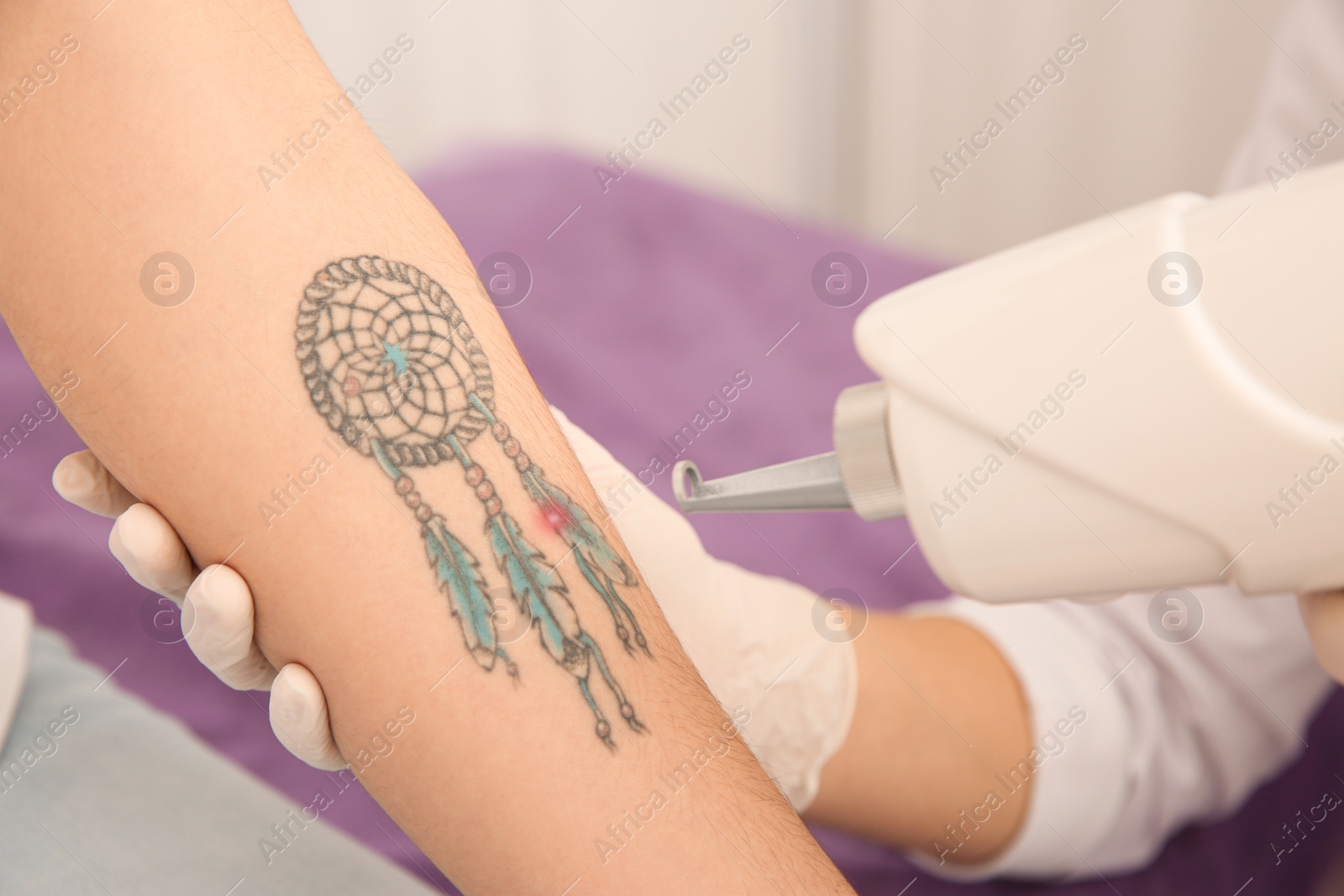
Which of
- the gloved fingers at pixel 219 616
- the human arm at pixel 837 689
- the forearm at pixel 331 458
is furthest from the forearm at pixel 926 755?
the gloved fingers at pixel 219 616

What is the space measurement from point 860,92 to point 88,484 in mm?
2520

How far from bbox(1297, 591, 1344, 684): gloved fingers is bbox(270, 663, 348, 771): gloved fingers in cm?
66

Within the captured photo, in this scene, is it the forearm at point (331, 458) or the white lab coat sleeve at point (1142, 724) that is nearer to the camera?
the forearm at point (331, 458)

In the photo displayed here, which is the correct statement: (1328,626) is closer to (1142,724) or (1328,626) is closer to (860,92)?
(1142,724)

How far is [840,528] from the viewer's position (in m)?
1.41

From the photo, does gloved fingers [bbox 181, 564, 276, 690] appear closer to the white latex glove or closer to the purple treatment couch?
the white latex glove

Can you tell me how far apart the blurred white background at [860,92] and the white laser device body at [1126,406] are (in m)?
1.65

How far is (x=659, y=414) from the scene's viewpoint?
1496 millimetres

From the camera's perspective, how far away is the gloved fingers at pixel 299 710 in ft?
2.00

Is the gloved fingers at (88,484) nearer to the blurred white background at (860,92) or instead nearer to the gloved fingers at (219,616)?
the gloved fingers at (219,616)

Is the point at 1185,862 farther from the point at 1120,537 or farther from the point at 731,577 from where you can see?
the point at 1120,537

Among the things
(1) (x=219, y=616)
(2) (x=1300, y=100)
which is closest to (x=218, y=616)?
(1) (x=219, y=616)

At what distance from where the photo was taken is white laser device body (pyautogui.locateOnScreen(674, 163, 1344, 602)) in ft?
1.54

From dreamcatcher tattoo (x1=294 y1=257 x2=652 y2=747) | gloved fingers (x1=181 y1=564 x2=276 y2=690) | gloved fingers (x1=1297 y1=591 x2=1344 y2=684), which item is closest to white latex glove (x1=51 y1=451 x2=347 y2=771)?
gloved fingers (x1=181 y1=564 x2=276 y2=690)
